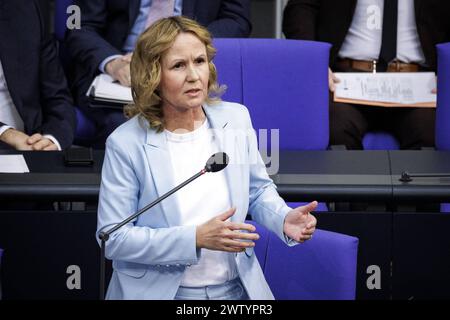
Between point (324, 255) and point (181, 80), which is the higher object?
point (181, 80)

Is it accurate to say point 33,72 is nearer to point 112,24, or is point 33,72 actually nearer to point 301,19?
point 112,24

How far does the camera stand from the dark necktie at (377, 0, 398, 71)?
3.51 m

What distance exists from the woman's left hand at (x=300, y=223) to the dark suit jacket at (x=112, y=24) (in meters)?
1.71

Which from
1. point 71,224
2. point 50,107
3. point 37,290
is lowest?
point 37,290

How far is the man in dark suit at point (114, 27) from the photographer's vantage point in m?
3.38

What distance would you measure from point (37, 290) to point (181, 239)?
88 centimetres

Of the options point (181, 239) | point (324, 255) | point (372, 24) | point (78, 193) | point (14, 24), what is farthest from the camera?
point (372, 24)

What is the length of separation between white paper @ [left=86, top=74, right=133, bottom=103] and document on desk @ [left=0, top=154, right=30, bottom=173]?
552 millimetres

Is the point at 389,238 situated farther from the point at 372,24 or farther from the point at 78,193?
the point at 372,24

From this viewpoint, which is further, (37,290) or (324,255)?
(37,290)

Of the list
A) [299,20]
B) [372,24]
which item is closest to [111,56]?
[299,20]

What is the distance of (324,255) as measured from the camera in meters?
1.94

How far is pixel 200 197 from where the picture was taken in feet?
6.12

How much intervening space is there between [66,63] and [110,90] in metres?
0.55
